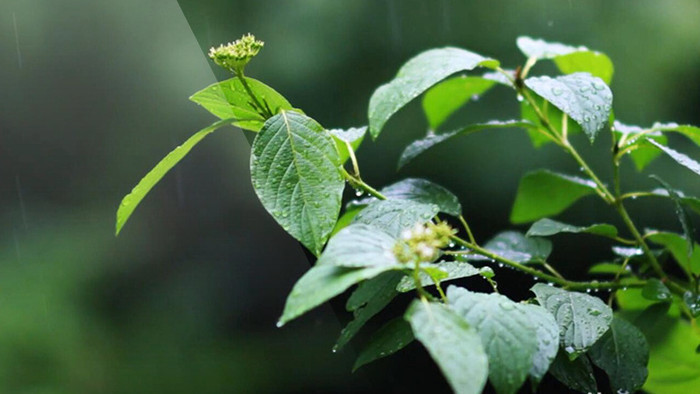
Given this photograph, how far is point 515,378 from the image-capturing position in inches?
12.0

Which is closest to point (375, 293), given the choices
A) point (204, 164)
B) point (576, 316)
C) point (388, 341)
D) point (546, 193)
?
point (388, 341)

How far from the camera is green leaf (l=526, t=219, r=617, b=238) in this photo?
1.84 feet

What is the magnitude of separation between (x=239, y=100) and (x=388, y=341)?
A: 198 millimetres

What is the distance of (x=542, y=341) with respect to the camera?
0.36 meters

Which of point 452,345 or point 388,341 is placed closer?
point 452,345

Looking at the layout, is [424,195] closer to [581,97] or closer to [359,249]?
[581,97]

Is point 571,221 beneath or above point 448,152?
beneath

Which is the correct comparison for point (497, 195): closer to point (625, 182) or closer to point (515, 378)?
point (625, 182)

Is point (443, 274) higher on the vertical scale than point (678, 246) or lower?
higher

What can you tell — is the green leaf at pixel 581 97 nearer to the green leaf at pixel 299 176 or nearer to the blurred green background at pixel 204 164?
the green leaf at pixel 299 176

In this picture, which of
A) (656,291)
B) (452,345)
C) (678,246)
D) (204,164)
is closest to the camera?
(452,345)

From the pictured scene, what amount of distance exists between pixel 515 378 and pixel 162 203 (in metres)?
1.32

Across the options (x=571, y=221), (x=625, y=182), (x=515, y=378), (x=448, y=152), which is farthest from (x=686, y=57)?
(x=515, y=378)

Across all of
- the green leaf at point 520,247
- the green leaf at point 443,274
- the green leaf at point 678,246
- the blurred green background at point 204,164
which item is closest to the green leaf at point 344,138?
the green leaf at point 443,274
